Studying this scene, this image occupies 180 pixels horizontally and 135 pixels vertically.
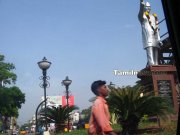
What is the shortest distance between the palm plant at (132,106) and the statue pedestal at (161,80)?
9638mm

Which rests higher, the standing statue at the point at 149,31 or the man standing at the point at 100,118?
the standing statue at the point at 149,31

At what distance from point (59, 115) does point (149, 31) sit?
1280cm

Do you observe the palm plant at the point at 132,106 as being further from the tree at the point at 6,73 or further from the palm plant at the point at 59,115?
the tree at the point at 6,73

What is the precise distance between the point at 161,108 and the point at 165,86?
1089cm

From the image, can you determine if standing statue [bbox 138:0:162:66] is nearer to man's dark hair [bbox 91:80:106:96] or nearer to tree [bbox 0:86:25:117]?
man's dark hair [bbox 91:80:106:96]

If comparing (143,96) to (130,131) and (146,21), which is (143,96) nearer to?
(130,131)

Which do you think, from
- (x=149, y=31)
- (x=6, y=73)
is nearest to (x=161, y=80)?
(x=149, y=31)

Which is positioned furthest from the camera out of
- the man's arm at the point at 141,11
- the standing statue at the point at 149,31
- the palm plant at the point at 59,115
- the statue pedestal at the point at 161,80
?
the standing statue at the point at 149,31

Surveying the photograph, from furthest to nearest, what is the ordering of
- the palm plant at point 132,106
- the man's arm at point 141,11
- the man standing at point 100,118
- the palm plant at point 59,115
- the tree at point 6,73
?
1. the tree at point 6,73
2. the man's arm at point 141,11
3. the palm plant at point 59,115
4. the palm plant at point 132,106
5. the man standing at point 100,118

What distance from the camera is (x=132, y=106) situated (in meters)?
13.4

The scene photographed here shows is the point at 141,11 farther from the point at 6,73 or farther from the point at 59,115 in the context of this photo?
the point at 6,73

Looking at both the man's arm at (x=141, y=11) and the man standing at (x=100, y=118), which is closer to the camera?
the man standing at (x=100, y=118)

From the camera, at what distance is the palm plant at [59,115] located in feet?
68.4

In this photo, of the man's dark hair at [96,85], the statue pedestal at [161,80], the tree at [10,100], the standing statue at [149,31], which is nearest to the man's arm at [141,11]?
the standing statue at [149,31]
